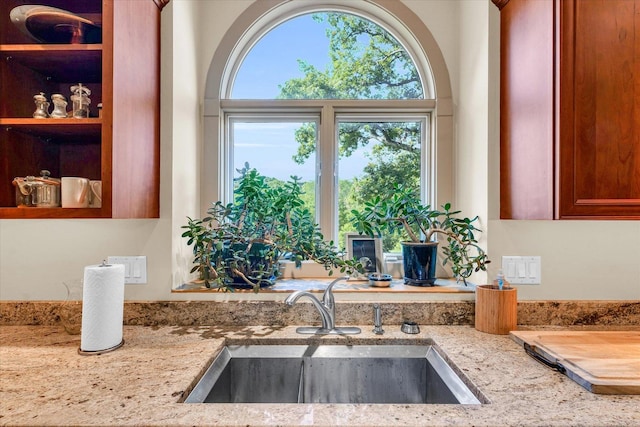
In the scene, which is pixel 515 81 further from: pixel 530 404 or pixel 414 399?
pixel 414 399

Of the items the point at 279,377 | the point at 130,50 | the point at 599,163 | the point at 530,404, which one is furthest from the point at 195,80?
the point at 530,404

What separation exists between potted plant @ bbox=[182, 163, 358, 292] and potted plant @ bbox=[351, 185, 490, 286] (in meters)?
0.26

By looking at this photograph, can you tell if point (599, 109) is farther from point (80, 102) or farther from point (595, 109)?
point (80, 102)

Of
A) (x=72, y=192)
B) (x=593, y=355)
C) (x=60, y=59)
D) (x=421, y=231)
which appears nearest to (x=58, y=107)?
(x=60, y=59)

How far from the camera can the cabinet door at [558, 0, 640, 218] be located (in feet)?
3.49

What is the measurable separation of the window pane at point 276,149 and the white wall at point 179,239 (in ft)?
1.21

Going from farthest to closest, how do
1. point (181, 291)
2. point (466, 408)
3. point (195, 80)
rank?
point (195, 80) → point (181, 291) → point (466, 408)

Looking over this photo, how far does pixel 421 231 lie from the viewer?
158 centimetres

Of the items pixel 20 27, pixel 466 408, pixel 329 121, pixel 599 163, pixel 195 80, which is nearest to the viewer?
pixel 466 408

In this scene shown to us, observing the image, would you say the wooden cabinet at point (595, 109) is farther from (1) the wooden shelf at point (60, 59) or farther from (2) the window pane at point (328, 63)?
(1) the wooden shelf at point (60, 59)

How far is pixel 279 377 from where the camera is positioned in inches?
49.3

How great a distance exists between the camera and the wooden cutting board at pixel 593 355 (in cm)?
90

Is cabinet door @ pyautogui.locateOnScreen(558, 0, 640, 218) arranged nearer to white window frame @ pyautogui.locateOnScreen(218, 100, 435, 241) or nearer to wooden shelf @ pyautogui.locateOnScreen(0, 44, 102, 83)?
white window frame @ pyautogui.locateOnScreen(218, 100, 435, 241)

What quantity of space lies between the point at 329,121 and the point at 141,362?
1.31 m
